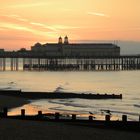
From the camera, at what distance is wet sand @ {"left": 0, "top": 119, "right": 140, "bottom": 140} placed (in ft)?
49.6

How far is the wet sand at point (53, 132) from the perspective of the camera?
15.1 metres

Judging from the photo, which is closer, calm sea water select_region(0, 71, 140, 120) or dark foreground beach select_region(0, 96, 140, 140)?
dark foreground beach select_region(0, 96, 140, 140)

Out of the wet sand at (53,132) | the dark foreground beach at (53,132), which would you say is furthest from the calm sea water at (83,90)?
the wet sand at (53,132)

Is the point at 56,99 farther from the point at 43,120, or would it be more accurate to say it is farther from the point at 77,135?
the point at 77,135

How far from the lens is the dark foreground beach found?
15.1 m

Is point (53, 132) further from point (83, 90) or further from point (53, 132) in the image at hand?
point (83, 90)

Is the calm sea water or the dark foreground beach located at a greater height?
the dark foreground beach

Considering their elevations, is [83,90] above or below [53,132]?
below

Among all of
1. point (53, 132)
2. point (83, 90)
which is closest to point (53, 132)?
point (53, 132)

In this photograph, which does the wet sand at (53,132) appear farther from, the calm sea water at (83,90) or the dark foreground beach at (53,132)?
the calm sea water at (83,90)

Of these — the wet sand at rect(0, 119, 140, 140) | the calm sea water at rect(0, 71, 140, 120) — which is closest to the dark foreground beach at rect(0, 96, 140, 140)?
the wet sand at rect(0, 119, 140, 140)

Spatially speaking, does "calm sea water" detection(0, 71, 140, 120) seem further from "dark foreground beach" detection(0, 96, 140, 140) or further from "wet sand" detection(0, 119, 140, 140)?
"wet sand" detection(0, 119, 140, 140)

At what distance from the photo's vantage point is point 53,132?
16078 mm

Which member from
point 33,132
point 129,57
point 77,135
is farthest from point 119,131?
point 129,57
